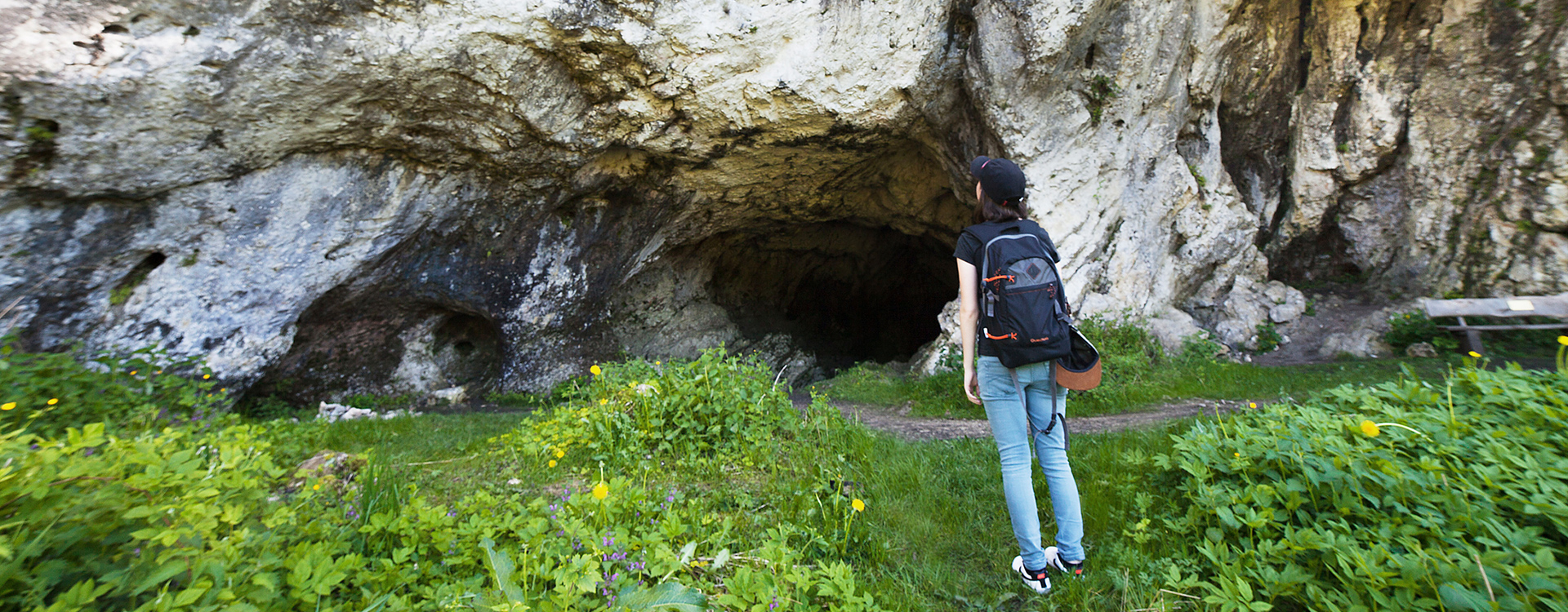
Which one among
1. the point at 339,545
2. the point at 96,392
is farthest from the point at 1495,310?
the point at 96,392

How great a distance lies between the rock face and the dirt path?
2.79 meters

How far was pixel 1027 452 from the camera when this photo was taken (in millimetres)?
2621

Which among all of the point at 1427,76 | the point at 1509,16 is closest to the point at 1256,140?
the point at 1427,76

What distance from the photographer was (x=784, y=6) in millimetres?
6895

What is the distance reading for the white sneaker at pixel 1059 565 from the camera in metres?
2.60

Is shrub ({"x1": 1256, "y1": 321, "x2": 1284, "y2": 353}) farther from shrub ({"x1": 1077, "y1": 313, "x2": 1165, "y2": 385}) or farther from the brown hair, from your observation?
the brown hair

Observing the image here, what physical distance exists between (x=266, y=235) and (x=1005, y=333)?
719 cm

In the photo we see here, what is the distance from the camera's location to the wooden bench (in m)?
6.58

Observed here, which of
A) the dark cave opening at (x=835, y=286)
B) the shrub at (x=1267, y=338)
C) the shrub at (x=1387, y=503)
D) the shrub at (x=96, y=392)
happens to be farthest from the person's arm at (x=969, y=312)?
the dark cave opening at (x=835, y=286)

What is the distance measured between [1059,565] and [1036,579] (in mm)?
142

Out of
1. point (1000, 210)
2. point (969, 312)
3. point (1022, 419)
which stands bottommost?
point (1022, 419)

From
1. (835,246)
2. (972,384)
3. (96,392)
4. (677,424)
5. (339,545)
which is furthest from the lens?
(835,246)

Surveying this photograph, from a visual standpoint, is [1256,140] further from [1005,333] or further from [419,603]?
[419,603]

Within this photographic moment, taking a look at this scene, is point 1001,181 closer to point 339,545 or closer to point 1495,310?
point 339,545
